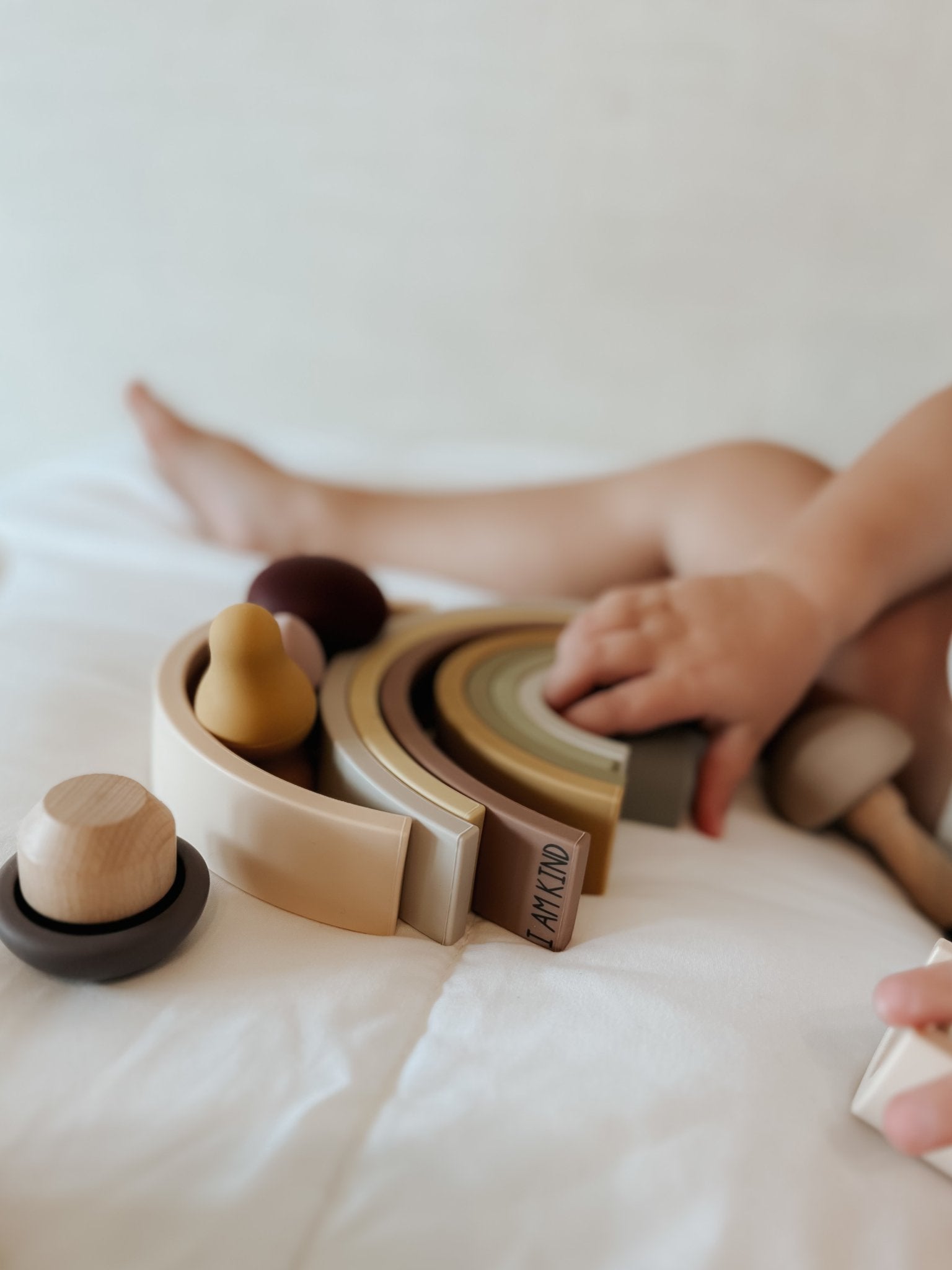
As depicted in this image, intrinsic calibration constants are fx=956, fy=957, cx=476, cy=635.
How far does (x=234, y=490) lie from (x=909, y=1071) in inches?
29.7

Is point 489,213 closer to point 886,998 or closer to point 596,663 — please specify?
point 596,663

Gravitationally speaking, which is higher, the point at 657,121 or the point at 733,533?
the point at 657,121

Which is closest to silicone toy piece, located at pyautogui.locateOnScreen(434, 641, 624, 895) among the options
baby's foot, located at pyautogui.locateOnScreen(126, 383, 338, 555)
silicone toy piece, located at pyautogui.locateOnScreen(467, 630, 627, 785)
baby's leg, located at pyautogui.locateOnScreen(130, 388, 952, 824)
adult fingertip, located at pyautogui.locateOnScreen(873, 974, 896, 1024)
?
silicone toy piece, located at pyautogui.locateOnScreen(467, 630, 627, 785)

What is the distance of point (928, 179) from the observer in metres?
0.99

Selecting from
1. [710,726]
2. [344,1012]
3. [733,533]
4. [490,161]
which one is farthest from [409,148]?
[344,1012]

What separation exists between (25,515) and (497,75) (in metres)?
0.69

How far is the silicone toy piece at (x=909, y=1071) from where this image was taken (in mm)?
326

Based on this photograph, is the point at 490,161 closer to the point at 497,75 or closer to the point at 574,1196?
the point at 497,75

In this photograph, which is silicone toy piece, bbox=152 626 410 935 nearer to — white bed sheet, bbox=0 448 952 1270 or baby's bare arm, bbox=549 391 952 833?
white bed sheet, bbox=0 448 952 1270

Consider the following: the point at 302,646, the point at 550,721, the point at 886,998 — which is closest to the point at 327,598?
the point at 302,646

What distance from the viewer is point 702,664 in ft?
1.84

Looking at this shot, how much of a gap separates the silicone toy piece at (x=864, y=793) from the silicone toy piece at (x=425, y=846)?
0.85 ft

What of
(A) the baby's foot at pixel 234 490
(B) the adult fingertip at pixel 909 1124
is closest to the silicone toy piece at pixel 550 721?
(B) the adult fingertip at pixel 909 1124

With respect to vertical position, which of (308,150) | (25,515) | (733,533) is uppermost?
(308,150)
